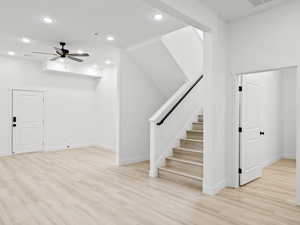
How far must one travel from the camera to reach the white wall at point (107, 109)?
7.35 meters

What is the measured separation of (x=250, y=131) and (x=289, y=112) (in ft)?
10.4

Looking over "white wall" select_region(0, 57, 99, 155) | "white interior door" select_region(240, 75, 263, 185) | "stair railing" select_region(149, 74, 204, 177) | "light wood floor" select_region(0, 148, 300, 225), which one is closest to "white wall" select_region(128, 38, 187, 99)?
"stair railing" select_region(149, 74, 204, 177)

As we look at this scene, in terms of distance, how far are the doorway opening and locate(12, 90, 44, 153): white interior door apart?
6.46 meters

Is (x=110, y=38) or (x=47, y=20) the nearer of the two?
(x=47, y=20)

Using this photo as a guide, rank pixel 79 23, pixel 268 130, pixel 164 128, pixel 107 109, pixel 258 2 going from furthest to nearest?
1. pixel 107 109
2. pixel 268 130
3. pixel 164 128
4. pixel 79 23
5. pixel 258 2

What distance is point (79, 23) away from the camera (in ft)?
12.7

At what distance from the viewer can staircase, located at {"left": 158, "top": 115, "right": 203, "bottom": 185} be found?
3887 mm

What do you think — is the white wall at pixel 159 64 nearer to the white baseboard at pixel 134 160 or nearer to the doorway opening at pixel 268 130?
the doorway opening at pixel 268 130

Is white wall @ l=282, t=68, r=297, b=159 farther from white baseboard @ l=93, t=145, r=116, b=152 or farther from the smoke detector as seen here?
white baseboard @ l=93, t=145, r=116, b=152

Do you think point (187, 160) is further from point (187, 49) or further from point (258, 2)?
point (258, 2)

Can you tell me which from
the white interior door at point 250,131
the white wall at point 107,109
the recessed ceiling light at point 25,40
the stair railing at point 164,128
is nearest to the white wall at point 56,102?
the white wall at point 107,109

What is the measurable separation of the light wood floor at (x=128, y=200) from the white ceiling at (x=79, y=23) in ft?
10.3


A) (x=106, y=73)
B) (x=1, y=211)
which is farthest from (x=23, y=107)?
(x=1, y=211)

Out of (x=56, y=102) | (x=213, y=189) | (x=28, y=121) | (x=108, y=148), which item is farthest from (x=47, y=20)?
(x=108, y=148)
